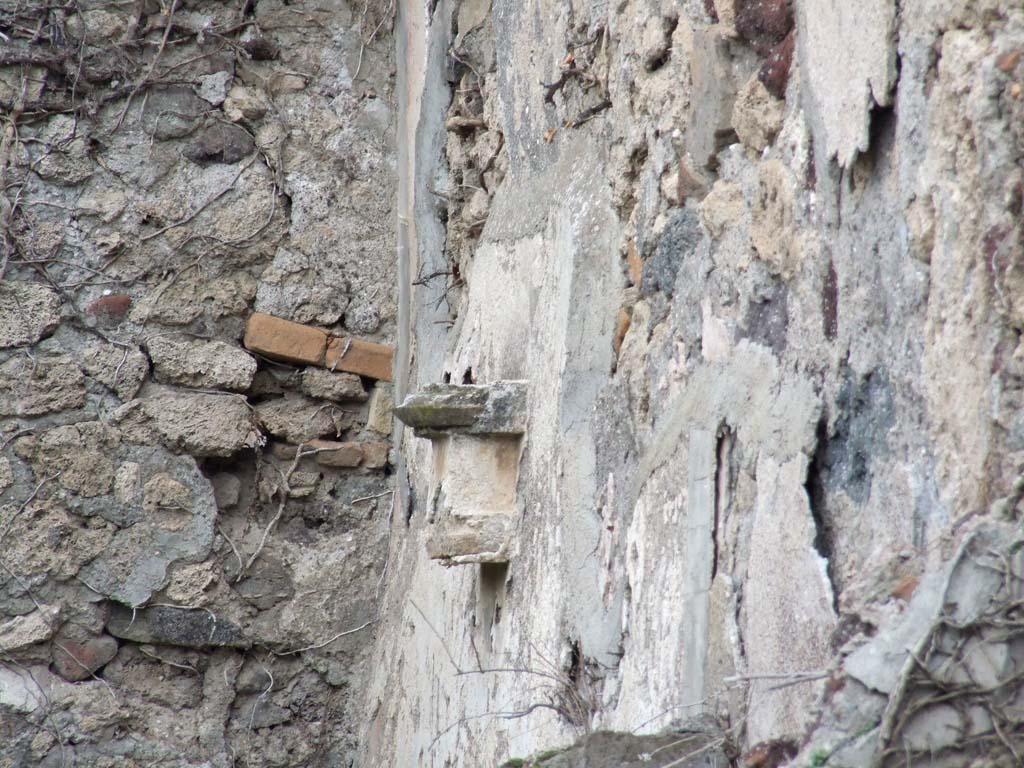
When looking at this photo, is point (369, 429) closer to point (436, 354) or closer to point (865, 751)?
point (436, 354)

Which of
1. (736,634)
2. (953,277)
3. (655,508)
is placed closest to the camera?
(953,277)

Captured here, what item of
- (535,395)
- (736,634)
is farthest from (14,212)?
(736,634)

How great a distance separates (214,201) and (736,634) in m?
2.83

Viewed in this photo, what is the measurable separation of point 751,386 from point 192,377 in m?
2.57

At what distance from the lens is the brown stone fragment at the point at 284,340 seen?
12.5 feet

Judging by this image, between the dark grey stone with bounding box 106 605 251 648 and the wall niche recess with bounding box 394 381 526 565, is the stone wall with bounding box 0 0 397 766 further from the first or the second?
the wall niche recess with bounding box 394 381 526 565

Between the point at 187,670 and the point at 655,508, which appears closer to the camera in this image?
the point at 655,508

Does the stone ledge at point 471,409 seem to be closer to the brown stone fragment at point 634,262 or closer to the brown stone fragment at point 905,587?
the brown stone fragment at point 634,262

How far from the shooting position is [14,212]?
369 cm

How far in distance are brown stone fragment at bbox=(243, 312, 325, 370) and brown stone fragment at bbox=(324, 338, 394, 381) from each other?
1.4 inches

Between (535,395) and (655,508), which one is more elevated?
(535,395)

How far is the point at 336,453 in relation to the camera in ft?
12.6

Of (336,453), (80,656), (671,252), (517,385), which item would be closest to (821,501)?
(671,252)

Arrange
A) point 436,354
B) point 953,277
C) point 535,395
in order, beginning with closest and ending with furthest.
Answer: point 953,277 < point 535,395 < point 436,354
